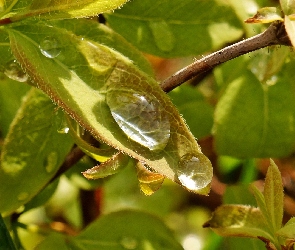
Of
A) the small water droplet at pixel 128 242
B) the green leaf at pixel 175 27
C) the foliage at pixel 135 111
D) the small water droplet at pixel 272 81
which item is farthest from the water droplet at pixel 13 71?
the small water droplet at pixel 272 81

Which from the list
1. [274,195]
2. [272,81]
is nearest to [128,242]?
[274,195]

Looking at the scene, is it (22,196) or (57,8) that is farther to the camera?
(22,196)

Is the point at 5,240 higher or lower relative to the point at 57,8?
lower

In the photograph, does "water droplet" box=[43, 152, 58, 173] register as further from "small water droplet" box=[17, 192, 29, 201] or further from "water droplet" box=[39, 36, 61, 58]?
"water droplet" box=[39, 36, 61, 58]

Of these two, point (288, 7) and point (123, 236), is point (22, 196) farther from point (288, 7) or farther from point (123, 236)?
point (288, 7)

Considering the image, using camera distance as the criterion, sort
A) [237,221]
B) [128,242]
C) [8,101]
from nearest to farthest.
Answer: [237,221] < [128,242] < [8,101]

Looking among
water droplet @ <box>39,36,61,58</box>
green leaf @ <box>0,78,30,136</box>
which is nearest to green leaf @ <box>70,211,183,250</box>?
green leaf @ <box>0,78,30,136</box>
